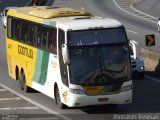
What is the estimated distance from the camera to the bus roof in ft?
70.5

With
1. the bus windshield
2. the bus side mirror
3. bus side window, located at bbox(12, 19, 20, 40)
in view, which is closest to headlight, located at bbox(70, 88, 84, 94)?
the bus windshield

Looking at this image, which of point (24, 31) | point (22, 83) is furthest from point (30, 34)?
point (22, 83)

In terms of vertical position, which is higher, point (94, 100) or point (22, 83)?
point (94, 100)

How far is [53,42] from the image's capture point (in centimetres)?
2255

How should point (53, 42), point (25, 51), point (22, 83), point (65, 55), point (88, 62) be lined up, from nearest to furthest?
1. point (65, 55)
2. point (88, 62)
3. point (53, 42)
4. point (25, 51)
5. point (22, 83)

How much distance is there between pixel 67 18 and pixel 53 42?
3.37 ft

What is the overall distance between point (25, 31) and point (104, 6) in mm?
44208

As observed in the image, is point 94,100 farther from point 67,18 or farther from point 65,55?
point 67,18

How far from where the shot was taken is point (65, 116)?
2092 cm

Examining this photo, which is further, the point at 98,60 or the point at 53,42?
the point at 53,42

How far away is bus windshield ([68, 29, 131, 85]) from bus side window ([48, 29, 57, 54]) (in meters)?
1.25

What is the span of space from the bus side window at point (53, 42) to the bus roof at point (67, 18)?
0.30 m

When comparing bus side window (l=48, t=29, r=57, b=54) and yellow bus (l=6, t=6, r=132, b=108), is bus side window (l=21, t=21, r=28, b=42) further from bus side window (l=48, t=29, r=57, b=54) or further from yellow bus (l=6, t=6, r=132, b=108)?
bus side window (l=48, t=29, r=57, b=54)

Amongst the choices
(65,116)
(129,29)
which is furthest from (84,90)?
(129,29)
